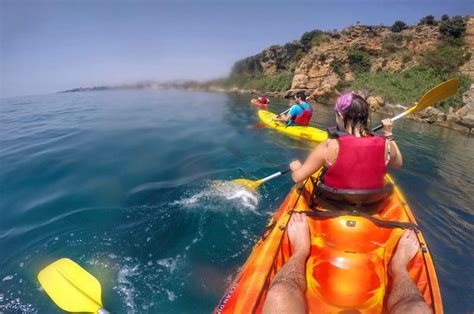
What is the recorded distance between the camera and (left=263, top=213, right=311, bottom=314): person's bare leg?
162 centimetres

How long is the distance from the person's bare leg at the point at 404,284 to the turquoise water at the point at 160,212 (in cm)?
121

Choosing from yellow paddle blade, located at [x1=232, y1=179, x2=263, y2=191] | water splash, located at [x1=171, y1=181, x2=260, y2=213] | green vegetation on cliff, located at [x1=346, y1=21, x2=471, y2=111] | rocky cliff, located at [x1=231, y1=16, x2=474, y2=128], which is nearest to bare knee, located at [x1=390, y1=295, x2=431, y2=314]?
water splash, located at [x1=171, y1=181, x2=260, y2=213]

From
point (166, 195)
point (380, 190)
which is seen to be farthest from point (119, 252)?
→ point (380, 190)

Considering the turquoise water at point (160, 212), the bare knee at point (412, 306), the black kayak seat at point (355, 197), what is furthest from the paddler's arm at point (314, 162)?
the turquoise water at point (160, 212)

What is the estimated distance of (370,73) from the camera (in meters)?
25.8

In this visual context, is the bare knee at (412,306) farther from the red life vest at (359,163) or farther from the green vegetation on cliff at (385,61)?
the green vegetation on cliff at (385,61)

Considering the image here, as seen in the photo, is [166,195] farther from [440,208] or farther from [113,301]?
[440,208]

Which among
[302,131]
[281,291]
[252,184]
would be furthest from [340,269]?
[302,131]

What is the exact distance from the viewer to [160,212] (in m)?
4.30

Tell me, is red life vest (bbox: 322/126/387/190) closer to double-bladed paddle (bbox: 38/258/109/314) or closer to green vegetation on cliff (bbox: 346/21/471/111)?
double-bladed paddle (bbox: 38/258/109/314)

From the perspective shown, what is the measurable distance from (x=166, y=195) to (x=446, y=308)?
415cm

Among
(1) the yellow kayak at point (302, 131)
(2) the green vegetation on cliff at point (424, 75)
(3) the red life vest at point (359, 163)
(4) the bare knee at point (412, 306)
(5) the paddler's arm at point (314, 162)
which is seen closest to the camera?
(4) the bare knee at point (412, 306)

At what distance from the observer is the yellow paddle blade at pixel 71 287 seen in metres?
2.48

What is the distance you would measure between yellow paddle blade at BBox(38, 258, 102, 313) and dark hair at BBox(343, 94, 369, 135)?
2792mm
